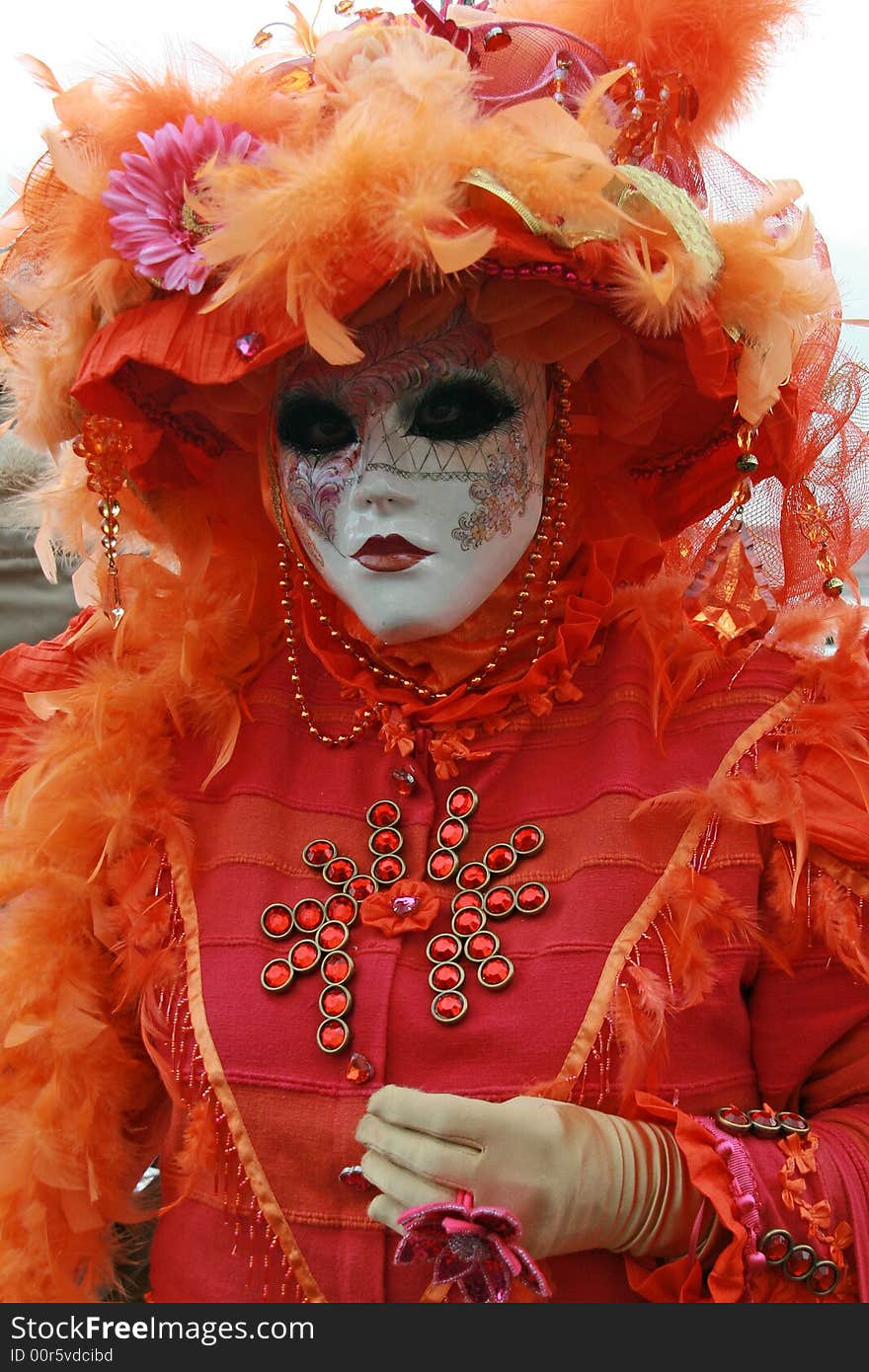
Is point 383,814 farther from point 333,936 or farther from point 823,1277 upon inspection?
point 823,1277

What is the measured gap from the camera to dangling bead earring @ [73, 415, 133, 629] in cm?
148

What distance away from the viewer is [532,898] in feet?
4.39

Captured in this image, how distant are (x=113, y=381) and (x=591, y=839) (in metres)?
0.71

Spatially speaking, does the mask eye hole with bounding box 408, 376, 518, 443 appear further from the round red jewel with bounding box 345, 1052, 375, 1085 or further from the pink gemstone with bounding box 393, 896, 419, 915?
the round red jewel with bounding box 345, 1052, 375, 1085

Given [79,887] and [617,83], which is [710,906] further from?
[617,83]

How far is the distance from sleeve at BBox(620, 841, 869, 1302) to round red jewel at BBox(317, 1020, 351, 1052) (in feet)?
0.97

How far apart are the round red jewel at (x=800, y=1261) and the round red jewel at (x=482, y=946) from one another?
1.26 feet

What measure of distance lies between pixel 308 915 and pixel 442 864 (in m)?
0.15

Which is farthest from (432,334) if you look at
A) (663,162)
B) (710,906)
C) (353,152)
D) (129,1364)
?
(129,1364)

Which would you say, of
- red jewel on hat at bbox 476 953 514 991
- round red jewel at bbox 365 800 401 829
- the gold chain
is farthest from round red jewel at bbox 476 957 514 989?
the gold chain

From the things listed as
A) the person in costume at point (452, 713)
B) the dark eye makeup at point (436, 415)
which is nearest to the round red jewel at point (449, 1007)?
the person in costume at point (452, 713)

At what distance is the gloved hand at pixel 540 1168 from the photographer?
1.14 m

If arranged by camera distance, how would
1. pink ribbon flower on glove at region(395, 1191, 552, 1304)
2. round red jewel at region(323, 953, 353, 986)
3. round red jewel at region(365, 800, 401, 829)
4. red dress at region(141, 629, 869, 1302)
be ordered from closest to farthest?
pink ribbon flower on glove at region(395, 1191, 552, 1304) < red dress at region(141, 629, 869, 1302) < round red jewel at region(323, 953, 353, 986) < round red jewel at region(365, 800, 401, 829)

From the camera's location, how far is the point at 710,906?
4.21 feet
